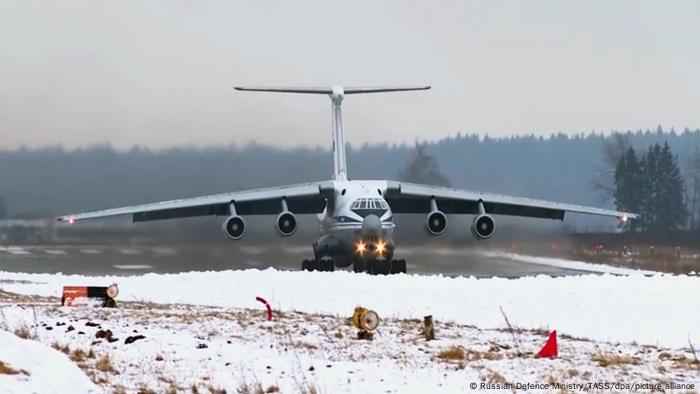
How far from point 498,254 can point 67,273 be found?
19.5 metres

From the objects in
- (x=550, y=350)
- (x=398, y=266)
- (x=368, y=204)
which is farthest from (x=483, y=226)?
(x=550, y=350)

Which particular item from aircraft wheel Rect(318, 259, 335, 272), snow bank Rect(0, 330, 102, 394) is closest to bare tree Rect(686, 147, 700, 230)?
aircraft wheel Rect(318, 259, 335, 272)

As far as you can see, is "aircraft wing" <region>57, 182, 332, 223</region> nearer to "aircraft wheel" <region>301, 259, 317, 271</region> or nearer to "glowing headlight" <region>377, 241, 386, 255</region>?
"aircraft wheel" <region>301, 259, 317, 271</region>

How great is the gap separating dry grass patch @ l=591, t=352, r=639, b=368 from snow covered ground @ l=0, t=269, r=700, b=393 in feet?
0.07

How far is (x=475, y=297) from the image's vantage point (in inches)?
778

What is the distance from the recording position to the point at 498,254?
42.7 m

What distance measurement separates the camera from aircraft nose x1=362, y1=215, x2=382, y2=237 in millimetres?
27734

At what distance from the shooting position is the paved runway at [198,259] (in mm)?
36781

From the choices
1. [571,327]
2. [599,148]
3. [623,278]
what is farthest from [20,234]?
[599,148]

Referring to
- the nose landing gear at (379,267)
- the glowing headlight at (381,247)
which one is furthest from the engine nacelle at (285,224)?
the glowing headlight at (381,247)

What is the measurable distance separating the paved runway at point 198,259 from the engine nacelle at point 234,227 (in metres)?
6.91

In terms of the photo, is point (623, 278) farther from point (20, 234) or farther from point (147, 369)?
point (20, 234)

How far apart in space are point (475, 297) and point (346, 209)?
9.79 metres

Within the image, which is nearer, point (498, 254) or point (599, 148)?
point (498, 254)
